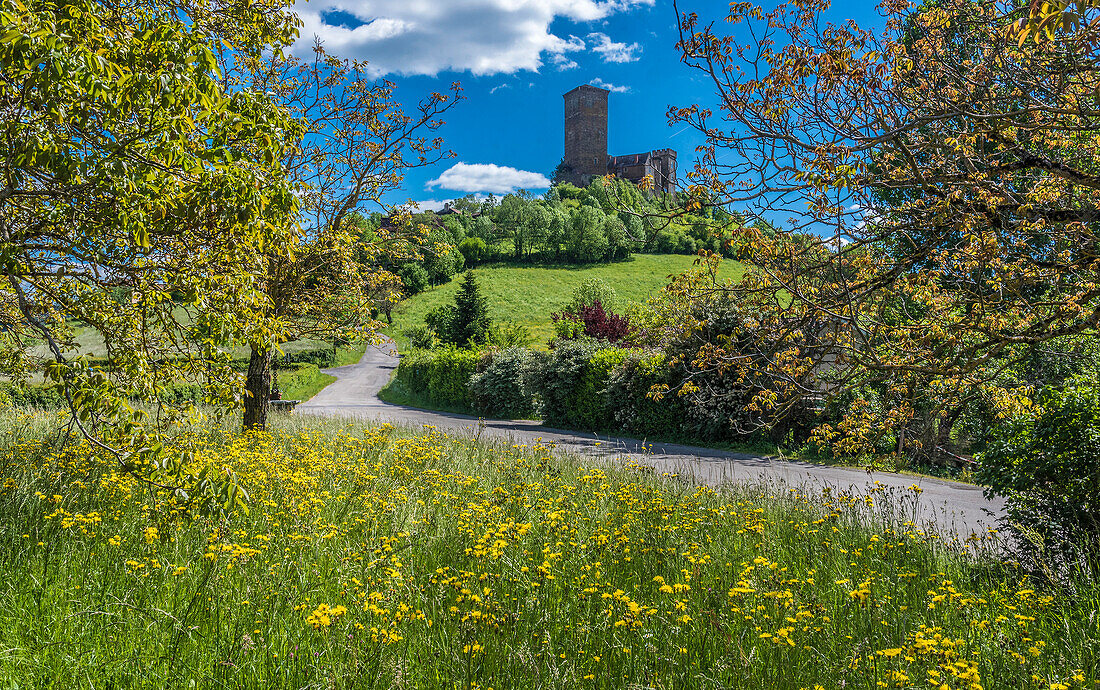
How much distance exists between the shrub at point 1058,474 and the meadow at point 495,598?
39 cm

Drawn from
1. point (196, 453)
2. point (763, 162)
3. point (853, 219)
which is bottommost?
point (196, 453)

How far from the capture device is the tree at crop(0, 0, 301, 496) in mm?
3148

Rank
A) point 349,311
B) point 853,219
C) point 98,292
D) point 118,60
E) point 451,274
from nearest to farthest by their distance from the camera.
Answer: point 118,60
point 853,219
point 98,292
point 349,311
point 451,274

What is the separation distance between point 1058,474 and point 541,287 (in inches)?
2495

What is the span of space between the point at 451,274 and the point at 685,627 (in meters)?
71.8

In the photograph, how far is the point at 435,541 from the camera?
501cm

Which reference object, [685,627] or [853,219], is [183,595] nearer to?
[685,627]

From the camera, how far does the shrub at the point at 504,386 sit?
23.6 metres

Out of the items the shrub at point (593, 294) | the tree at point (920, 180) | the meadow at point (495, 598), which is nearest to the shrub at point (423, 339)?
the shrub at point (593, 294)

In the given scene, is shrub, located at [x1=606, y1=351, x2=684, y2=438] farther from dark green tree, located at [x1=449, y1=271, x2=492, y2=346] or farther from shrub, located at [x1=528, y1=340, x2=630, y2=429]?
dark green tree, located at [x1=449, y1=271, x2=492, y2=346]

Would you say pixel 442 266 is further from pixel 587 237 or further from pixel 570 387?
pixel 570 387

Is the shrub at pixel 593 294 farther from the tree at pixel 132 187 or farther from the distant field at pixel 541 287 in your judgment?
the tree at pixel 132 187

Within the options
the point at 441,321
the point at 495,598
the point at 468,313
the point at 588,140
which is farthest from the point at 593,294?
the point at 588,140

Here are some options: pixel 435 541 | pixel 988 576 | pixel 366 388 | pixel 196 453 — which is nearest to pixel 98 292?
pixel 196 453
